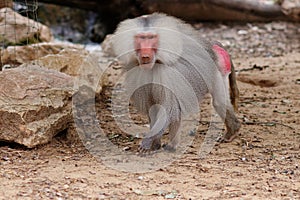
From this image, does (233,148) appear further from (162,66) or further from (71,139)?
(71,139)

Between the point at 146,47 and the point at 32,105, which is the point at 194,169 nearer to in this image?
the point at 146,47

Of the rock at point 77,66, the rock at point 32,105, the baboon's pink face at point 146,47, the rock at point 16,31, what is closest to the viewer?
the baboon's pink face at point 146,47

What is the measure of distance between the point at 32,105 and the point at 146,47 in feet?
3.24

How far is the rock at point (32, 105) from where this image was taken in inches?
151

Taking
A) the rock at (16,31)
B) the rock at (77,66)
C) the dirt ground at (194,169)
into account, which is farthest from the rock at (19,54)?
the dirt ground at (194,169)

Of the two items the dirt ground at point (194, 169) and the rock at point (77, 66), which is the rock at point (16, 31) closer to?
the rock at point (77, 66)

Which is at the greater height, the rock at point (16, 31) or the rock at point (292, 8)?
the rock at point (292, 8)

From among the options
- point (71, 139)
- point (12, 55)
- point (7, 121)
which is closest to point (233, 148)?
point (71, 139)

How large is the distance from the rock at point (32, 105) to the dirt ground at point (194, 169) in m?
0.12

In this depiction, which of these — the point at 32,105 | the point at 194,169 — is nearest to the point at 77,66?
the point at 32,105

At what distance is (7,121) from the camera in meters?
3.84

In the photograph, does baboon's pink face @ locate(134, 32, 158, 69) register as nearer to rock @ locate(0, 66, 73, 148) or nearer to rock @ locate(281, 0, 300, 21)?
rock @ locate(0, 66, 73, 148)

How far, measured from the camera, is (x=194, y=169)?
362 cm

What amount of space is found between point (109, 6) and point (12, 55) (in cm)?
269
